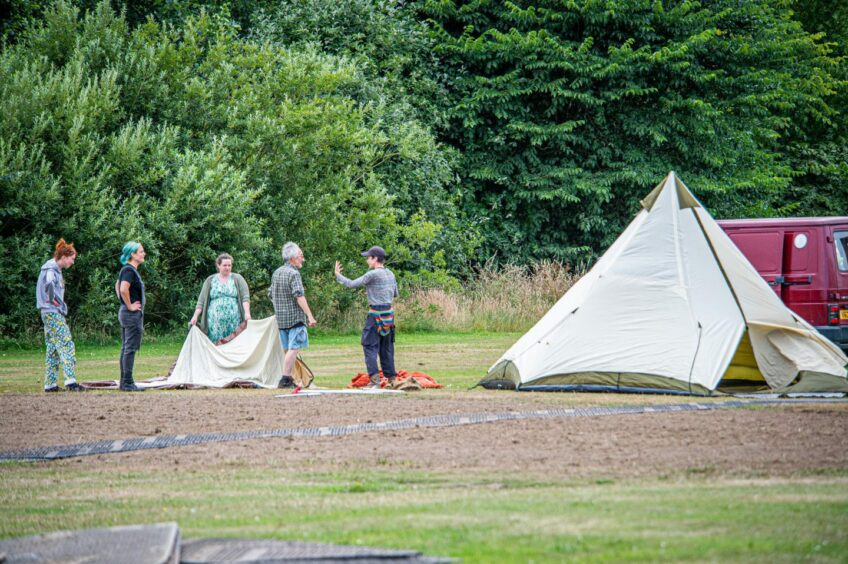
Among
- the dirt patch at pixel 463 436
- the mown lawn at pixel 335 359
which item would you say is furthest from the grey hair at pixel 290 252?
the dirt patch at pixel 463 436

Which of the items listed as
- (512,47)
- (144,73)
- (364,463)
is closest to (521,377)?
(364,463)

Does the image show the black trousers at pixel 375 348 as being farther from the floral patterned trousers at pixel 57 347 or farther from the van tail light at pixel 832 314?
the van tail light at pixel 832 314

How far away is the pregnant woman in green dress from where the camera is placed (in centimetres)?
1570

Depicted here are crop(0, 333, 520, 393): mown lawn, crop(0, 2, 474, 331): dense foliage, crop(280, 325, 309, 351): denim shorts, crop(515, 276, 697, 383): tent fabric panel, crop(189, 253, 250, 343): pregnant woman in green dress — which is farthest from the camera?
crop(0, 2, 474, 331): dense foliage

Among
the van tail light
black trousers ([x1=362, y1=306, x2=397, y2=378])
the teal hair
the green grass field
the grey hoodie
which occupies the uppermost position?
the teal hair

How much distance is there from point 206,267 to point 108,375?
9726 mm

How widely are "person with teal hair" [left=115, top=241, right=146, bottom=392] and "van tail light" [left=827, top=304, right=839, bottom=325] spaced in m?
9.50

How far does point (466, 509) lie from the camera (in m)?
6.62

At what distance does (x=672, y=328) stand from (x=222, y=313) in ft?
19.6

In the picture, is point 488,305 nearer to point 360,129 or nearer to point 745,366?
point 360,129

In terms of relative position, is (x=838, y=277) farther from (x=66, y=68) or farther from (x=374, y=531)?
(x=66, y=68)

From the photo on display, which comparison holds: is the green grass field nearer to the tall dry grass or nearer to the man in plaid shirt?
the man in plaid shirt

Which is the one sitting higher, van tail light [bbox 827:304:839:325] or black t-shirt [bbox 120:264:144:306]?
black t-shirt [bbox 120:264:144:306]

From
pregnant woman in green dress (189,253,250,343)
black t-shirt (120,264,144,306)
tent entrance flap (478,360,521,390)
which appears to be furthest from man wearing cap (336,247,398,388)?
black t-shirt (120,264,144,306)
